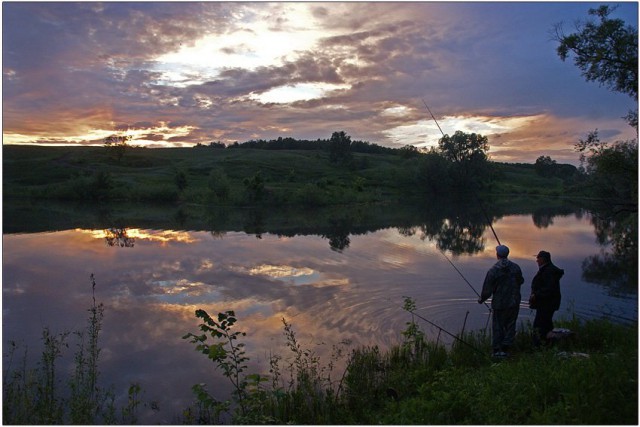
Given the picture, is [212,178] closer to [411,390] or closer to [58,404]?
[58,404]

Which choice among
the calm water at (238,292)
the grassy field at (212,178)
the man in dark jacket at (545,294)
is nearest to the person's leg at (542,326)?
the man in dark jacket at (545,294)

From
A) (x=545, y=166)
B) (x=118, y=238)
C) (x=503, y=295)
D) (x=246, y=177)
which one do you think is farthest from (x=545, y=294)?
(x=545, y=166)

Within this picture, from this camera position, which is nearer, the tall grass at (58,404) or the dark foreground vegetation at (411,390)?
the dark foreground vegetation at (411,390)

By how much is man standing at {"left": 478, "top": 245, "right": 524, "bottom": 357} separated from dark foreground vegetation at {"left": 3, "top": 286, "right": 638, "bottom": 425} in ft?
1.22

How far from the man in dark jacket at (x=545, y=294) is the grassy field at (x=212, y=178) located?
2197 inches

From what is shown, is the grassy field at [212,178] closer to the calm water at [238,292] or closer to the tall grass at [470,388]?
the calm water at [238,292]

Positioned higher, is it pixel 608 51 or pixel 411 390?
pixel 608 51

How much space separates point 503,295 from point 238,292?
1098cm

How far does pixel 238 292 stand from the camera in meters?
18.0

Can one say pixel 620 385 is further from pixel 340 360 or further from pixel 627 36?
pixel 627 36

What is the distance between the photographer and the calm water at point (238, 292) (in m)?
11.6

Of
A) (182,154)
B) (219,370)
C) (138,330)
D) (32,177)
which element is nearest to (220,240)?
(138,330)

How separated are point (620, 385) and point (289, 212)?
167 feet

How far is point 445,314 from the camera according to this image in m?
14.4
